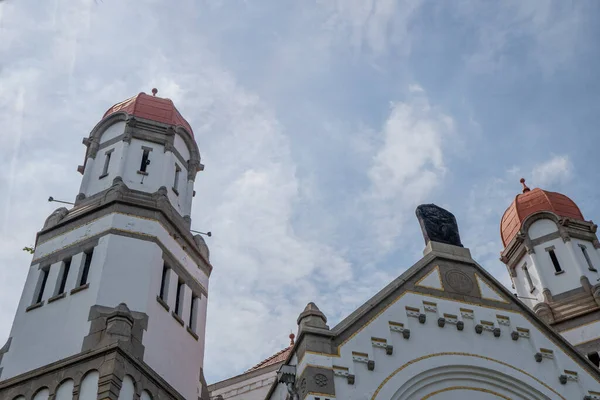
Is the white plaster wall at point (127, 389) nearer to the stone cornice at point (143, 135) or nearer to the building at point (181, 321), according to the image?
the building at point (181, 321)

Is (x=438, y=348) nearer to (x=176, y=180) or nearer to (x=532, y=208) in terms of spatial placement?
(x=176, y=180)

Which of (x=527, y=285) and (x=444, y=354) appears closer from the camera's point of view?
(x=444, y=354)

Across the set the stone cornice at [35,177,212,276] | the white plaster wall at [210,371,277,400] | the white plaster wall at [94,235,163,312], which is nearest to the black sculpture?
the stone cornice at [35,177,212,276]

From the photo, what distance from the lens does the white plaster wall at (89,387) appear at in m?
20.3

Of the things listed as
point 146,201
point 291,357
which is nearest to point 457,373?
point 291,357

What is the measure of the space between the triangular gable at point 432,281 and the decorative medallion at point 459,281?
33 centimetres

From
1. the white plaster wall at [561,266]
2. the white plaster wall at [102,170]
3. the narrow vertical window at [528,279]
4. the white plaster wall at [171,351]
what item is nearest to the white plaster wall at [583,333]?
the white plaster wall at [561,266]

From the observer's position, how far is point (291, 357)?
2167cm

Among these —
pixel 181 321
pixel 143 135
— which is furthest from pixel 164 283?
pixel 143 135

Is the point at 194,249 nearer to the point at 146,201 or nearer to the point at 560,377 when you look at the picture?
the point at 146,201

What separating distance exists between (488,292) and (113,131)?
16.9 metres

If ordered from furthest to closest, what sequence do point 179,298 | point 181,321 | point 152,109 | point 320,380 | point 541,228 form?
1. point 541,228
2. point 152,109
3. point 179,298
4. point 181,321
5. point 320,380

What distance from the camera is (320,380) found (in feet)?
64.4

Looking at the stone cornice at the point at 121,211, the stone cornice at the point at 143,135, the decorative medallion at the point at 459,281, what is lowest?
the decorative medallion at the point at 459,281
